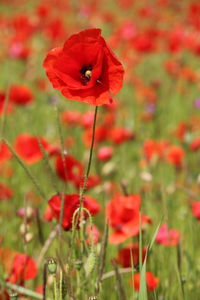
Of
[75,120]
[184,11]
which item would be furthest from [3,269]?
[184,11]

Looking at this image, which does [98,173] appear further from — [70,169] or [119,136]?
[70,169]

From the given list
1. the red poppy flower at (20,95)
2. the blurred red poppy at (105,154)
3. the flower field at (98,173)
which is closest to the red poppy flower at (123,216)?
the flower field at (98,173)

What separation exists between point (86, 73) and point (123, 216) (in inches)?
23.2

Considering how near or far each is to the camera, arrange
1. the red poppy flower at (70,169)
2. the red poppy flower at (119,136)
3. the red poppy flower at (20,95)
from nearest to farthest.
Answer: the red poppy flower at (70,169) → the red poppy flower at (119,136) → the red poppy flower at (20,95)

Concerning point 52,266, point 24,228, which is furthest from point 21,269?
point 52,266

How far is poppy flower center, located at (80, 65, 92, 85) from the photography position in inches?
37.9

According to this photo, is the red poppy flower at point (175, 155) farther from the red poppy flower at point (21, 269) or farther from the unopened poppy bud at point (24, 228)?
the red poppy flower at point (21, 269)

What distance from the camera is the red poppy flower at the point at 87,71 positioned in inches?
34.4

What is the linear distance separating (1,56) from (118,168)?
2.15 meters

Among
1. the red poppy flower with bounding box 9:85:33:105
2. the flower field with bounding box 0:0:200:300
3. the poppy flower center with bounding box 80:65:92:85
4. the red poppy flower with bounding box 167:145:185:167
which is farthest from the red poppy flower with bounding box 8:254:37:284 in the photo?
the red poppy flower with bounding box 9:85:33:105

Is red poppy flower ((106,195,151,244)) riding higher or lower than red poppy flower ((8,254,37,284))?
higher

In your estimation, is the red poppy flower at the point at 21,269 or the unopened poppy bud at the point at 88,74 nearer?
the unopened poppy bud at the point at 88,74

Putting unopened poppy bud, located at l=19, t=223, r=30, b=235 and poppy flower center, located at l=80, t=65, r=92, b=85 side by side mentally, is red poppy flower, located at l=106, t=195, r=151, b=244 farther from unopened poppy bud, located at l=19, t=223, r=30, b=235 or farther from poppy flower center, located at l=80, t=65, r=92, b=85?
poppy flower center, located at l=80, t=65, r=92, b=85

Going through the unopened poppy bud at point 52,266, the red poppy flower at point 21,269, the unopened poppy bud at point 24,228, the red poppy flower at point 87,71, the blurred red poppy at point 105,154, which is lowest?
the unopened poppy bud at point 52,266
